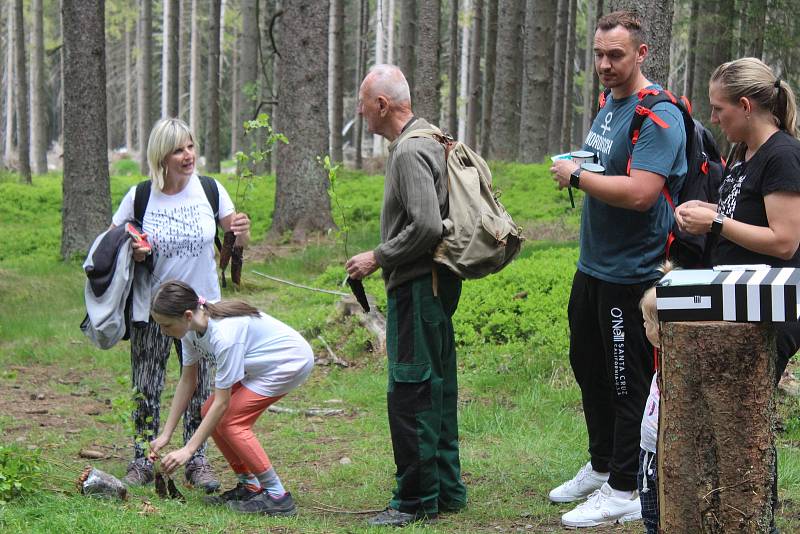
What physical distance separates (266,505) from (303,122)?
1014 centimetres

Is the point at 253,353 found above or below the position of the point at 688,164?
below

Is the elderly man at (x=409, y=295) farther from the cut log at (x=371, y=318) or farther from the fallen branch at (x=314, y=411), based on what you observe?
the cut log at (x=371, y=318)

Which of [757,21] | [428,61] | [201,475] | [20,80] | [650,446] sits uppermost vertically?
[757,21]

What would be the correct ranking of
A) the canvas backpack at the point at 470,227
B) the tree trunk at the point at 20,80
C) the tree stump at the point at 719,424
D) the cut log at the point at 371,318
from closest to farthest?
1. the tree stump at the point at 719,424
2. the canvas backpack at the point at 470,227
3. the cut log at the point at 371,318
4. the tree trunk at the point at 20,80

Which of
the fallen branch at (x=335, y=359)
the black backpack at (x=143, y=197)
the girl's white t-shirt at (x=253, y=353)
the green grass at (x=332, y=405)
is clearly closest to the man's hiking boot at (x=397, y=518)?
the green grass at (x=332, y=405)

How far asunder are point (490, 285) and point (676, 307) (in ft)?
20.3

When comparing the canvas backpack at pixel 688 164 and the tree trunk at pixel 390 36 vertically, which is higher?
the tree trunk at pixel 390 36

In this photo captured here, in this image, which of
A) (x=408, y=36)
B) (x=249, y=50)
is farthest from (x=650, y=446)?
(x=249, y=50)

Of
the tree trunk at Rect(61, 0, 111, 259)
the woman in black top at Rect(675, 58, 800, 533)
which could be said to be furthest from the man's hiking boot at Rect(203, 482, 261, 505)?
the tree trunk at Rect(61, 0, 111, 259)

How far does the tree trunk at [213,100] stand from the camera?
2581cm

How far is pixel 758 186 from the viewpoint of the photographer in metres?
3.98

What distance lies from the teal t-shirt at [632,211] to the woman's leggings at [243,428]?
2.00 metres

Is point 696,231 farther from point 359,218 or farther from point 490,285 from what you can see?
point 359,218

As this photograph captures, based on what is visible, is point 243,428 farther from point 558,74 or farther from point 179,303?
point 558,74
